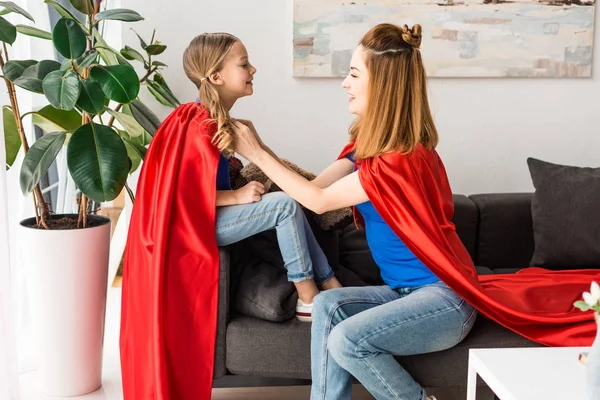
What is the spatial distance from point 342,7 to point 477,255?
117 centimetres

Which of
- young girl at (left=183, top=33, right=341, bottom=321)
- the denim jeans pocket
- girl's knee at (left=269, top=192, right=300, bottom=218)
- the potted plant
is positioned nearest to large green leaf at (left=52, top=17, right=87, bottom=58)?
the potted plant

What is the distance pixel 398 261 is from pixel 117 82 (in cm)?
103

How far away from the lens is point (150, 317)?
7.69 ft

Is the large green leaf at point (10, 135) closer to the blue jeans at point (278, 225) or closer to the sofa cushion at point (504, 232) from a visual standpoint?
the blue jeans at point (278, 225)

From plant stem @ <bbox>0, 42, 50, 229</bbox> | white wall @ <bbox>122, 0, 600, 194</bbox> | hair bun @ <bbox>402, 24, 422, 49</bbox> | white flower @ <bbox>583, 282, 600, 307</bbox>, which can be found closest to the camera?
white flower @ <bbox>583, 282, 600, 307</bbox>

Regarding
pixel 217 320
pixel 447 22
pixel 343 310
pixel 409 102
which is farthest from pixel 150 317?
pixel 447 22

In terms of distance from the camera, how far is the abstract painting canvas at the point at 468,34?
3.19 metres

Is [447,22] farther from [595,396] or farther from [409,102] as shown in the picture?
[595,396]

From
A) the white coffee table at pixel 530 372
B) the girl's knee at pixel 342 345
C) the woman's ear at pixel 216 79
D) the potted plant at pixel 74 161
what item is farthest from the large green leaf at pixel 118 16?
the white coffee table at pixel 530 372

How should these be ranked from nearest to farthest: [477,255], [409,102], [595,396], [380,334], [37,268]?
A: [595,396] < [380,334] < [409,102] < [37,268] < [477,255]

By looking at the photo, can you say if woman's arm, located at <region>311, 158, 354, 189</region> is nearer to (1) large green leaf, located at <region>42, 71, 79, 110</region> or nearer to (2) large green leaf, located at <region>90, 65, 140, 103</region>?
(2) large green leaf, located at <region>90, 65, 140, 103</region>

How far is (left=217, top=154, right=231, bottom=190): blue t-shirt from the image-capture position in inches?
96.7

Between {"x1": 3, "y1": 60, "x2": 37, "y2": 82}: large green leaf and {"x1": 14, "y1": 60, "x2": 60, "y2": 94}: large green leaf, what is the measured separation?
0.12 feet

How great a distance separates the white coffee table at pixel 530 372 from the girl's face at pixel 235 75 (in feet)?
3.72
